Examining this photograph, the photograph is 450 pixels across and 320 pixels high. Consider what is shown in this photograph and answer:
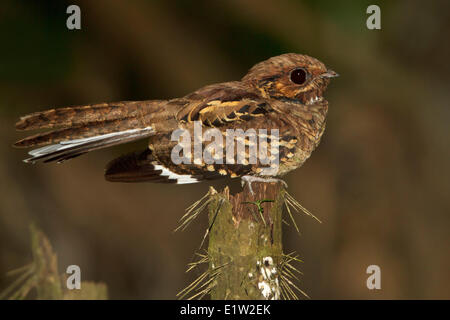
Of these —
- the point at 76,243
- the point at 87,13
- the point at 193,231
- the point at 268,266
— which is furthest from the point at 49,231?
the point at 268,266

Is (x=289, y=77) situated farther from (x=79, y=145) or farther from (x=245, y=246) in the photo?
(x=79, y=145)

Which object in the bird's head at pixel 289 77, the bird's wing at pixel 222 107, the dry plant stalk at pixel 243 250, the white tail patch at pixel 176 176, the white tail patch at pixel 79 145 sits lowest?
the dry plant stalk at pixel 243 250

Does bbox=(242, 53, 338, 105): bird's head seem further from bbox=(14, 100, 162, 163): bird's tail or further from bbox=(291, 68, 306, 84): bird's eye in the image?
bbox=(14, 100, 162, 163): bird's tail

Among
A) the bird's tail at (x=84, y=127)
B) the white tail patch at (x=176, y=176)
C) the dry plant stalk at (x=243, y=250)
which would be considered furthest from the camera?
the white tail patch at (x=176, y=176)

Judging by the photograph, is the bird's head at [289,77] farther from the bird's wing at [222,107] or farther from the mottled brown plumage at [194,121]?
the bird's wing at [222,107]

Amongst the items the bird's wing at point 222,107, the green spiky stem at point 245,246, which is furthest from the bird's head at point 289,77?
the green spiky stem at point 245,246

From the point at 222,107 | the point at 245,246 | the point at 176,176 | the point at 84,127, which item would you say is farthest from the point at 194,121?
the point at 245,246

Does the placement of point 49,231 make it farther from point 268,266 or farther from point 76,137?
point 268,266

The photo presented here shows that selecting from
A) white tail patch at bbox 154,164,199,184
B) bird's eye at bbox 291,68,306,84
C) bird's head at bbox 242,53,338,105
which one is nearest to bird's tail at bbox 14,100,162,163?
white tail patch at bbox 154,164,199,184
